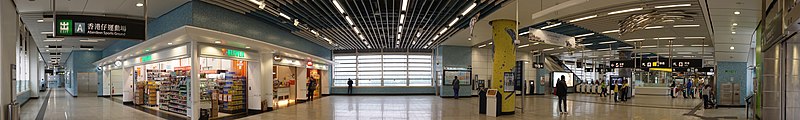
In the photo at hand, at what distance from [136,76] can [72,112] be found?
3.47 m

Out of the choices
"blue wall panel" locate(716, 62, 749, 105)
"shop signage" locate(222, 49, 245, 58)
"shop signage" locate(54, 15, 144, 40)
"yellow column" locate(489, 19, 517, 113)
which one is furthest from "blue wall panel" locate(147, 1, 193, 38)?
"blue wall panel" locate(716, 62, 749, 105)

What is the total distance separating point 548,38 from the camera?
10414 millimetres

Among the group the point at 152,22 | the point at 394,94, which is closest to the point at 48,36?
the point at 152,22

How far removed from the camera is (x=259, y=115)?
11.1 m

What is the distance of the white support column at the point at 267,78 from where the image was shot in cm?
1228

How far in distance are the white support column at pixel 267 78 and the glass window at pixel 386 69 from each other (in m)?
11.0

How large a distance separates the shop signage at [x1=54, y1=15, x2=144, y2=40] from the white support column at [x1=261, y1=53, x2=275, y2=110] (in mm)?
6111

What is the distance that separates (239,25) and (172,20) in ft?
4.75

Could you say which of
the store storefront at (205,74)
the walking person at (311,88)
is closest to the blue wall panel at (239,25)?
the store storefront at (205,74)

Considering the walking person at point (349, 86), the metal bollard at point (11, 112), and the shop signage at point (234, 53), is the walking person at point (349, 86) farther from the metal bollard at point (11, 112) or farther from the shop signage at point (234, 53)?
the metal bollard at point (11, 112)

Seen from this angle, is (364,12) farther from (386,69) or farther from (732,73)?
(732,73)

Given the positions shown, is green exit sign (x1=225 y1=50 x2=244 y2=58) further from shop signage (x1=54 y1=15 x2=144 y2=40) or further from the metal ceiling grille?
shop signage (x1=54 y1=15 x2=144 y2=40)

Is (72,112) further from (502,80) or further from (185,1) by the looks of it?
(502,80)

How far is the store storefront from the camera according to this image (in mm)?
9500
